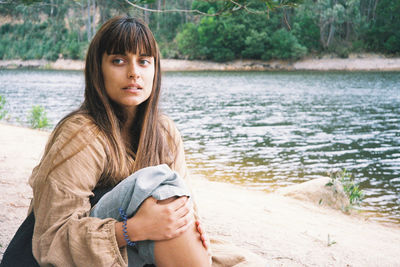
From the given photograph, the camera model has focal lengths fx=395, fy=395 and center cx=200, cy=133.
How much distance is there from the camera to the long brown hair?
1.76 m

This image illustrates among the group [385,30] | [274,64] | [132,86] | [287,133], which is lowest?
[287,133]

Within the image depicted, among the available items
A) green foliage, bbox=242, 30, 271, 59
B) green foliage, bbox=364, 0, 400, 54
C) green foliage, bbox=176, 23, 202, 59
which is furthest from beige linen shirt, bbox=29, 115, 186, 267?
green foliage, bbox=176, 23, 202, 59

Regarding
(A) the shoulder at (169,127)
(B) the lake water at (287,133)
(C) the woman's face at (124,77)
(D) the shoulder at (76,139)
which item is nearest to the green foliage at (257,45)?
(B) the lake water at (287,133)

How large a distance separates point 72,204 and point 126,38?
789 millimetres

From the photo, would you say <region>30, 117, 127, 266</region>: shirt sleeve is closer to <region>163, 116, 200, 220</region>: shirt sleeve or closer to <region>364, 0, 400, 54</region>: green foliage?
<region>163, 116, 200, 220</region>: shirt sleeve

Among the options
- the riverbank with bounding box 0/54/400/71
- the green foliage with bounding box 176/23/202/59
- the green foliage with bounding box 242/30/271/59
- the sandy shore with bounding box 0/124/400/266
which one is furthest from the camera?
the green foliage with bounding box 176/23/202/59

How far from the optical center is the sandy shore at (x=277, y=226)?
11.3ft

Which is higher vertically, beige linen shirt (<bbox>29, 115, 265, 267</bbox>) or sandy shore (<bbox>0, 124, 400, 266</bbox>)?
beige linen shirt (<bbox>29, 115, 265, 267</bbox>)

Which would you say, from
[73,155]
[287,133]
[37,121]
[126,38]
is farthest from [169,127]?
[37,121]

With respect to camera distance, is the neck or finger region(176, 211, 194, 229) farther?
the neck

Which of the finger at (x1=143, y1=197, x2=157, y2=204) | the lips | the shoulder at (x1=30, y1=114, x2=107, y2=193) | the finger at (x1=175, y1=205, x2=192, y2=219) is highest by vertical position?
the lips

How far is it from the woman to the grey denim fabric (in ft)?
0.10

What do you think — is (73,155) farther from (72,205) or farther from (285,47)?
(285,47)

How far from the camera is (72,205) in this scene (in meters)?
1.55
